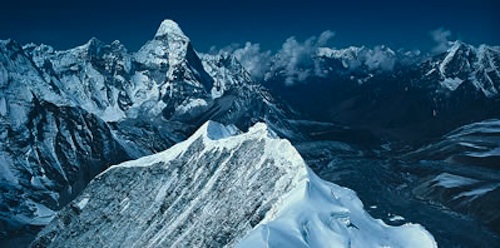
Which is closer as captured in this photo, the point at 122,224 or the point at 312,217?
the point at 312,217

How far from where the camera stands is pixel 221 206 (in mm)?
138750

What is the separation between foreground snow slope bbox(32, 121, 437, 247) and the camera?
115m

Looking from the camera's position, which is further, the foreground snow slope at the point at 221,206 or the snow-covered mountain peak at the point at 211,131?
the snow-covered mountain peak at the point at 211,131

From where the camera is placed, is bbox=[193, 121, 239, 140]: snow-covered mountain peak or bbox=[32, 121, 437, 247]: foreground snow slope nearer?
bbox=[32, 121, 437, 247]: foreground snow slope

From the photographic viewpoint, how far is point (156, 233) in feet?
482

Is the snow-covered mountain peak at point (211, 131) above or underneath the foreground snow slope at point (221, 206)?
above

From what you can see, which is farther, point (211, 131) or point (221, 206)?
point (211, 131)

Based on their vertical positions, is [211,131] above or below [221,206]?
above

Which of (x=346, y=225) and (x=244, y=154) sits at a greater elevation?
(x=244, y=154)

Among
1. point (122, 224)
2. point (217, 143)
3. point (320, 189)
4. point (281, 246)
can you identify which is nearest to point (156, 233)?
point (122, 224)

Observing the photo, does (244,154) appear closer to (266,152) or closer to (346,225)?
(266,152)

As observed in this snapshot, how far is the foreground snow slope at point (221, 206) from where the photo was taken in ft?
378

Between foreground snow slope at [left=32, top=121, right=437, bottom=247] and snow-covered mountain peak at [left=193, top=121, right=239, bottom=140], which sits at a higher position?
snow-covered mountain peak at [left=193, top=121, right=239, bottom=140]

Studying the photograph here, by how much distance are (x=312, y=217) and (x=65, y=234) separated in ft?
276
